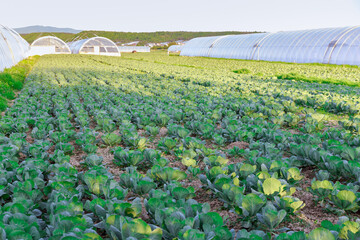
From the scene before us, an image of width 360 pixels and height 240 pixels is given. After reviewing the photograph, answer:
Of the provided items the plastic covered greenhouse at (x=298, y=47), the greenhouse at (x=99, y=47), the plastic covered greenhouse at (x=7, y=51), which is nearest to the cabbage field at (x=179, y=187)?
the plastic covered greenhouse at (x=7, y=51)

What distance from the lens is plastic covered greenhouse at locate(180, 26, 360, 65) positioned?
78.8 feet

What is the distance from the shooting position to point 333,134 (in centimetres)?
498

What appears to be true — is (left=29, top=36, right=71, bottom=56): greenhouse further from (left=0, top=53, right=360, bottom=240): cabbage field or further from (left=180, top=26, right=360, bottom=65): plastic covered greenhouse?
(left=0, top=53, right=360, bottom=240): cabbage field

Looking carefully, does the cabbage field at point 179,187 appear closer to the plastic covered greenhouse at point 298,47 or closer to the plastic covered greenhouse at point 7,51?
the plastic covered greenhouse at point 7,51

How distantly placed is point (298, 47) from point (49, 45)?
3871 cm

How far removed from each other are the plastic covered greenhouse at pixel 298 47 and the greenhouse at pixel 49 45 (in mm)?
25254

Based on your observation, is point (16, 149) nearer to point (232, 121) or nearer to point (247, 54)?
point (232, 121)

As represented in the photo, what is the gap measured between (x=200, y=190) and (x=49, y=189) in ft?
5.61

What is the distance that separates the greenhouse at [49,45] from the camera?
45444 millimetres

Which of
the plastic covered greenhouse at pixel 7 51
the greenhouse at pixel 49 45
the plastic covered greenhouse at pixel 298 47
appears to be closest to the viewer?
the plastic covered greenhouse at pixel 7 51

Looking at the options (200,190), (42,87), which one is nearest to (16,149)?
(200,190)

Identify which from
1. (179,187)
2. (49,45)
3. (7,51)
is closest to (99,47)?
(49,45)

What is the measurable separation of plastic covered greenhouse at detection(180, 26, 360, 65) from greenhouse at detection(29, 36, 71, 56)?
25254 mm

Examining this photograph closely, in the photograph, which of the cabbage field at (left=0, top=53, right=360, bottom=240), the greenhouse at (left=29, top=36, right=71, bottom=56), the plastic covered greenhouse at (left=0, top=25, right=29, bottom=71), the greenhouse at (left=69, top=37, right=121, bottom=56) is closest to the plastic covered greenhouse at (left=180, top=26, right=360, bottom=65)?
the greenhouse at (left=69, top=37, right=121, bottom=56)
